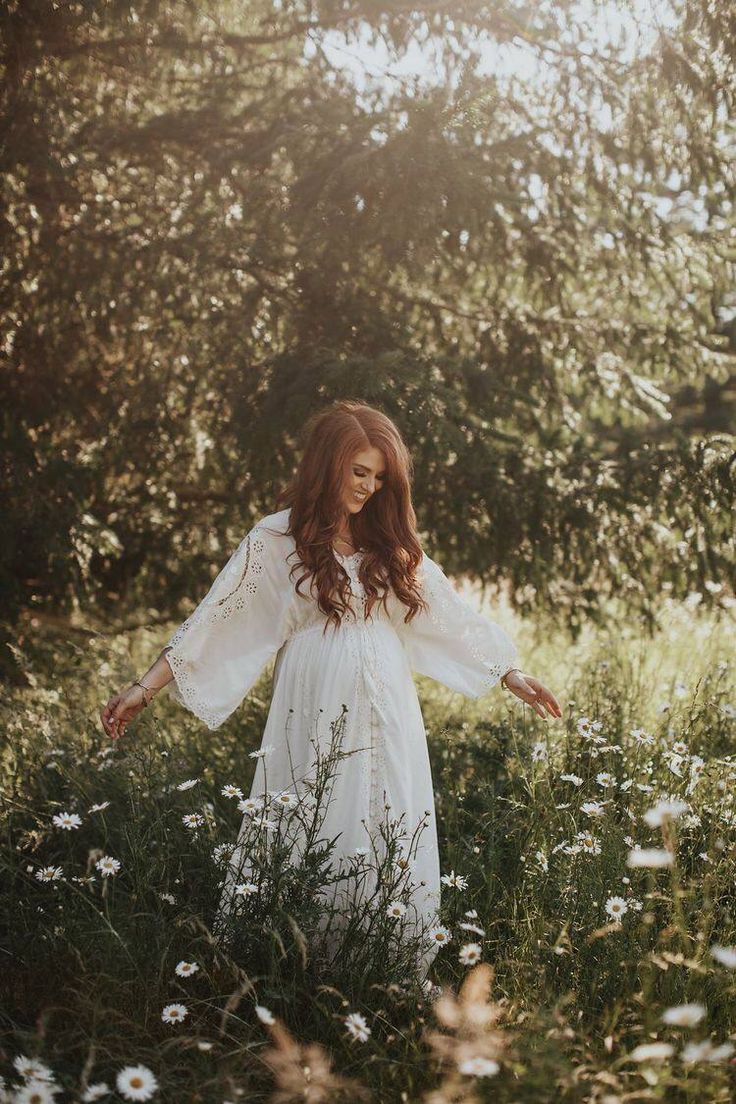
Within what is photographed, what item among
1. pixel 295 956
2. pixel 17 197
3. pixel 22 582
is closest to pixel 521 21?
pixel 17 197

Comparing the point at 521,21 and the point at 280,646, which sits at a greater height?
the point at 521,21

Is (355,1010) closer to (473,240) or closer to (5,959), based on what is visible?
(5,959)

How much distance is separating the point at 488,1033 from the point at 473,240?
4646mm

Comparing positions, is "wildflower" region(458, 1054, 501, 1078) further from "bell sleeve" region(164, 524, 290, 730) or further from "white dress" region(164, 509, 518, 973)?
"bell sleeve" region(164, 524, 290, 730)

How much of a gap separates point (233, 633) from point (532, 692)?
103cm

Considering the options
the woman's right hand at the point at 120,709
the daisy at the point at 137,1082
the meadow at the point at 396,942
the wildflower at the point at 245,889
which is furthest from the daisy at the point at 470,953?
the woman's right hand at the point at 120,709

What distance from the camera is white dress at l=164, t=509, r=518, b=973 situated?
305 cm

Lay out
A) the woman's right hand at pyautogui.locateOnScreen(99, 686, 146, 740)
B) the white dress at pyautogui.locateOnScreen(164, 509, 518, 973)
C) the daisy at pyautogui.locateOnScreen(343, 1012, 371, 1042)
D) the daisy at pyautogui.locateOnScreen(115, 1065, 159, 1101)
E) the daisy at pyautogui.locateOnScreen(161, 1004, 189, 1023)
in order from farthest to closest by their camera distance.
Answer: the white dress at pyautogui.locateOnScreen(164, 509, 518, 973), the woman's right hand at pyautogui.locateOnScreen(99, 686, 146, 740), the daisy at pyautogui.locateOnScreen(161, 1004, 189, 1023), the daisy at pyautogui.locateOnScreen(343, 1012, 371, 1042), the daisy at pyautogui.locateOnScreen(115, 1065, 159, 1101)

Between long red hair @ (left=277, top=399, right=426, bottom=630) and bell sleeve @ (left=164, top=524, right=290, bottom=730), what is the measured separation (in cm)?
11

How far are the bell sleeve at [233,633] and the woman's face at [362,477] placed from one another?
0.28 m

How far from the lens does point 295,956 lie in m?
2.66

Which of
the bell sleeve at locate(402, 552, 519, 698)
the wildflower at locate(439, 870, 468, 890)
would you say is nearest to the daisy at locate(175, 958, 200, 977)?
the wildflower at locate(439, 870, 468, 890)

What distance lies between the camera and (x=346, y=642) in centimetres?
316

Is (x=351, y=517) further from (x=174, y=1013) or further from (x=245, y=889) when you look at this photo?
(x=174, y=1013)
